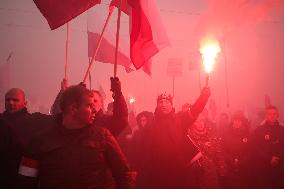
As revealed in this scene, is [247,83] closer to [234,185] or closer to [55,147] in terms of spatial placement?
[234,185]

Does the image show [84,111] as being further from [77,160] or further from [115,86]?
[115,86]

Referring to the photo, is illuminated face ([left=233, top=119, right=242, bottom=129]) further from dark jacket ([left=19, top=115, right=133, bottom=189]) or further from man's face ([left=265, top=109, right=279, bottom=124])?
dark jacket ([left=19, top=115, right=133, bottom=189])

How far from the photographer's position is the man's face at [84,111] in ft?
10.5

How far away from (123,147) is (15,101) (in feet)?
7.97

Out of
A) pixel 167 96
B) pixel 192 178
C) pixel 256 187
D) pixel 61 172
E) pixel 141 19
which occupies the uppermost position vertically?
pixel 141 19

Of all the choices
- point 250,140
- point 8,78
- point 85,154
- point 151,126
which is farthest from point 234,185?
point 8,78

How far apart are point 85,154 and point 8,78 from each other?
42.2 ft

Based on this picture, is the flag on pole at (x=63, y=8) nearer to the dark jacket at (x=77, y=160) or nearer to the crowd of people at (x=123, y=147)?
the crowd of people at (x=123, y=147)

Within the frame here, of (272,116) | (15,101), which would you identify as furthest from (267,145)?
(15,101)

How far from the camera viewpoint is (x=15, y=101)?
17.1ft

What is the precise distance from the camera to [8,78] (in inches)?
581

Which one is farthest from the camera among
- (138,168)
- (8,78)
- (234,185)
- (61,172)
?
(8,78)

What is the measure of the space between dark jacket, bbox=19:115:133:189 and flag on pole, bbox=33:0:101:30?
2694mm

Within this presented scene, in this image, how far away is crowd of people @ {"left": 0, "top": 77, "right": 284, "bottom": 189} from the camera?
3051mm
